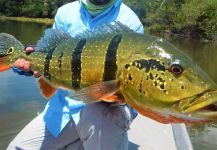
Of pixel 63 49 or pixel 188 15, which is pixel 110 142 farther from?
pixel 188 15

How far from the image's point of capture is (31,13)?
9588cm

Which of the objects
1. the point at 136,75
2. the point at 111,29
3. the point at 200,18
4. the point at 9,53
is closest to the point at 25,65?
the point at 9,53

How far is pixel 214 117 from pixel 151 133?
3163mm

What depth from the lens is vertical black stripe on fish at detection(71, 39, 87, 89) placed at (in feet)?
11.0

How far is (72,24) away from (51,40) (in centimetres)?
100

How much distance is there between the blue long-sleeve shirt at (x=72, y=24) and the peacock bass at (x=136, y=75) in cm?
107

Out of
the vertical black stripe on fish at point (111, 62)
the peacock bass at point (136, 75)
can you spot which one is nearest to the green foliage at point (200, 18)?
the peacock bass at point (136, 75)

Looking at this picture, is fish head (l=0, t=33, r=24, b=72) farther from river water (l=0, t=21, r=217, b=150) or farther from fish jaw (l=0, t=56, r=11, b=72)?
river water (l=0, t=21, r=217, b=150)

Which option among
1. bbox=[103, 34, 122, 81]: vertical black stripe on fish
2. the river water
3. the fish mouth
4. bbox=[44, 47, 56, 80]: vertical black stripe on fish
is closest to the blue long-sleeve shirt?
bbox=[44, 47, 56, 80]: vertical black stripe on fish

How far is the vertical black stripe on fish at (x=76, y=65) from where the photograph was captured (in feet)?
11.0

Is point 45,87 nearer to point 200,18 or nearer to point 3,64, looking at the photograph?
Answer: point 3,64

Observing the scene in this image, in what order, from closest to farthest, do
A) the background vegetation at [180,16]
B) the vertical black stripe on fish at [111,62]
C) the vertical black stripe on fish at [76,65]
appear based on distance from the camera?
1. the vertical black stripe on fish at [111,62]
2. the vertical black stripe on fish at [76,65]
3. the background vegetation at [180,16]

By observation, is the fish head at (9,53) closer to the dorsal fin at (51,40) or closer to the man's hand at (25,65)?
the man's hand at (25,65)

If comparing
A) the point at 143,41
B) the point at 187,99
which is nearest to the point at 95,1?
the point at 143,41
